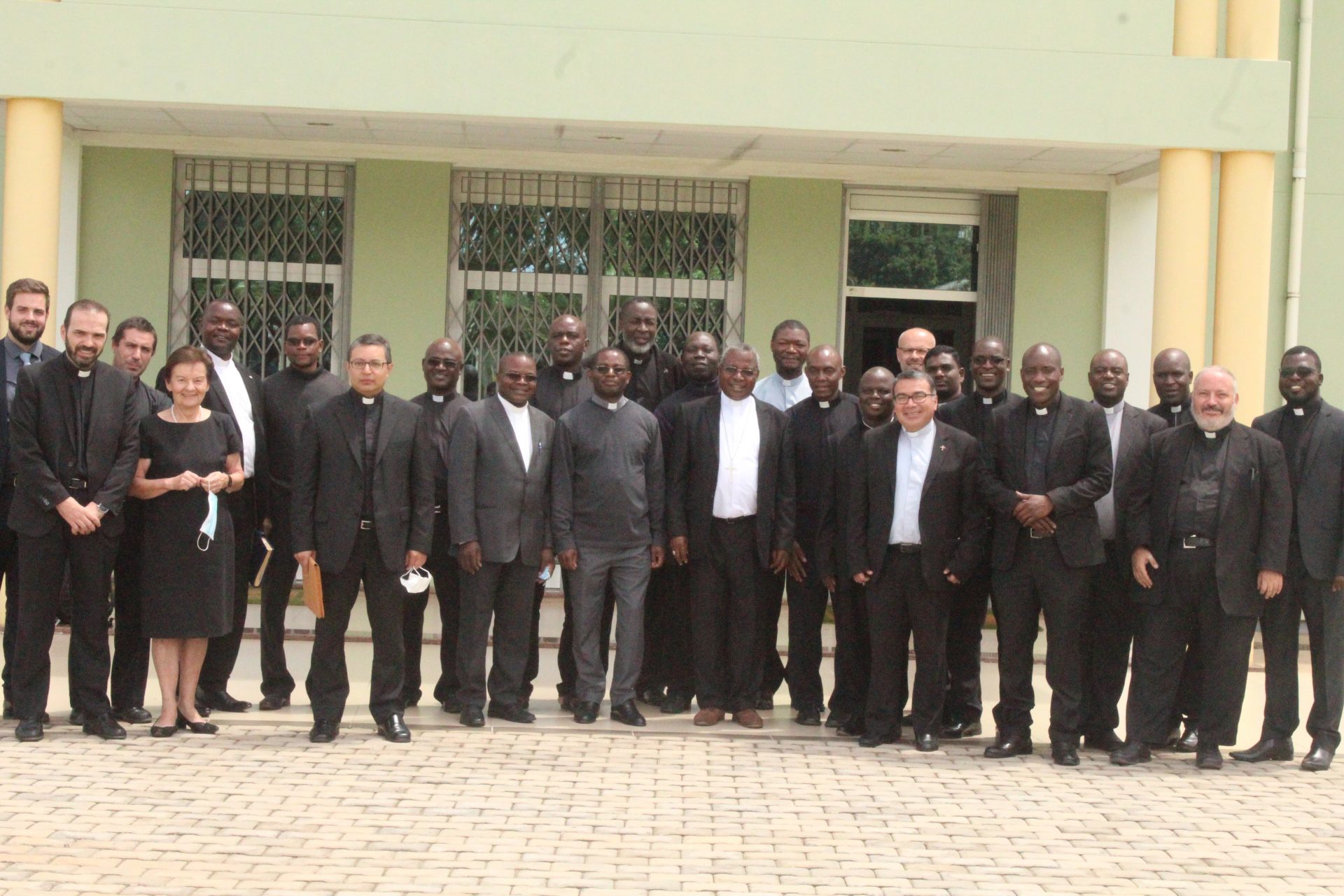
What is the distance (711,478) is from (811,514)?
586 mm

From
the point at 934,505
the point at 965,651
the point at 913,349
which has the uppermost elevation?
the point at 913,349

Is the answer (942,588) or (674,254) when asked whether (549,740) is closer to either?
(942,588)

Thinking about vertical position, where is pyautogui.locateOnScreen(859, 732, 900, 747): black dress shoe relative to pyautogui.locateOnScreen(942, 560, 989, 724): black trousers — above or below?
below

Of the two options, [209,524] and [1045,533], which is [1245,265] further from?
[209,524]

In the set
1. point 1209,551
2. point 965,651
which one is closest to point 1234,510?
point 1209,551

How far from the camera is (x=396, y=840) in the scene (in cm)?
553

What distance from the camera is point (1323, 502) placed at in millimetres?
7324

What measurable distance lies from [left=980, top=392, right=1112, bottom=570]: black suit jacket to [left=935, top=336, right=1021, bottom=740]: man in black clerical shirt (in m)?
0.38

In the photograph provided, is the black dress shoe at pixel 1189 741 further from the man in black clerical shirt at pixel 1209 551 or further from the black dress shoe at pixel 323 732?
the black dress shoe at pixel 323 732

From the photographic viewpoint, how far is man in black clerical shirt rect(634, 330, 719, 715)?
26.8 ft

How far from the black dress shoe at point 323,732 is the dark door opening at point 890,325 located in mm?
6516

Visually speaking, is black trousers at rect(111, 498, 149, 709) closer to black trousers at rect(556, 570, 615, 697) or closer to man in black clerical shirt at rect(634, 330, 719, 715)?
black trousers at rect(556, 570, 615, 697)

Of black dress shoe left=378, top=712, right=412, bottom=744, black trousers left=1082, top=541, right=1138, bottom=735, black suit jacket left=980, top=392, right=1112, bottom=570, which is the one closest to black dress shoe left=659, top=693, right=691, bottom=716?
black dress shoe left=378, top=712, right=412, bottom=744

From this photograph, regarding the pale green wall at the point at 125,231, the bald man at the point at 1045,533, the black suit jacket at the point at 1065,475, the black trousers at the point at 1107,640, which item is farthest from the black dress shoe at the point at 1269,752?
the pale green wall at the point at 125,231
